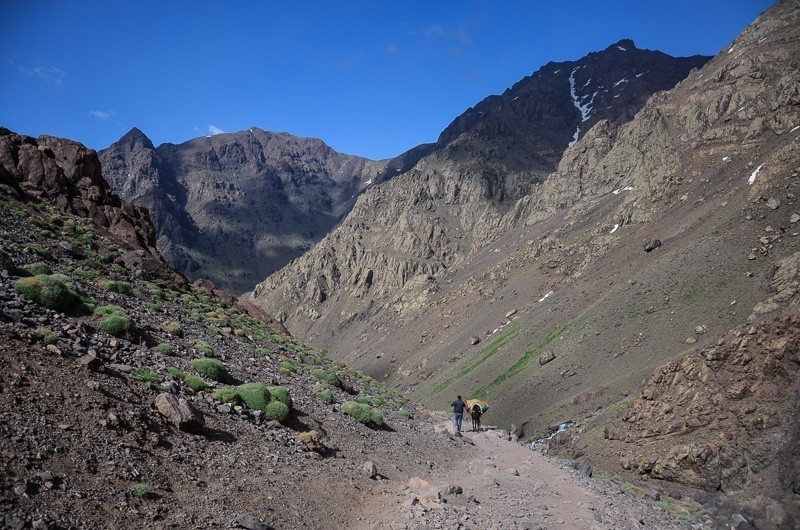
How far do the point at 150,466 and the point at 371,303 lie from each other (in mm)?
160631

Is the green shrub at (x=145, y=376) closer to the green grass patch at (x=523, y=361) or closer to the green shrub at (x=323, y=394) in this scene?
the green shrub at (x=323, y=394)

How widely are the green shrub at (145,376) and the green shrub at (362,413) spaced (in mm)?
8152

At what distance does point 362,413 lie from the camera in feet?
62.8

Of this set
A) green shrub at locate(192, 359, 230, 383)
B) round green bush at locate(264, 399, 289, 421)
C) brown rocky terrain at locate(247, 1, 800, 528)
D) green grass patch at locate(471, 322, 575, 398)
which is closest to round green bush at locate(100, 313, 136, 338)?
green shrub at locate(192, 359, 230, 383)

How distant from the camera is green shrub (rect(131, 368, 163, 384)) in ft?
39.8

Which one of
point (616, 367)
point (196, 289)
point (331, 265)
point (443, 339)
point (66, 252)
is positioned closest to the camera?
point (66, 252)

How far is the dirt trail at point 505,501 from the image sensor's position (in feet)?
37.8

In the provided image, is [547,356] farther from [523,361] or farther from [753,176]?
[753,176]

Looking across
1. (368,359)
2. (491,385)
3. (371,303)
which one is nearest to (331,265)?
(371,303)

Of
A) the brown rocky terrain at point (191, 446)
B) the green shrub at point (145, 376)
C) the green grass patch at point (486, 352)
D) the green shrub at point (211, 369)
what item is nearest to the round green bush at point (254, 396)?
the brown rocky terrain at point (191, 446)

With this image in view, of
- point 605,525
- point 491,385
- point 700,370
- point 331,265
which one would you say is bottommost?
point 491,385

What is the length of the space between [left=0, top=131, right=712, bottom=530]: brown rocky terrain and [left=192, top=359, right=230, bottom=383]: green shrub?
7 cm

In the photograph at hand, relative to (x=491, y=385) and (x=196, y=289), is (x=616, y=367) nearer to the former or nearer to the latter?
(x=491, y=385)

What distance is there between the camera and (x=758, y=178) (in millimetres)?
55219
